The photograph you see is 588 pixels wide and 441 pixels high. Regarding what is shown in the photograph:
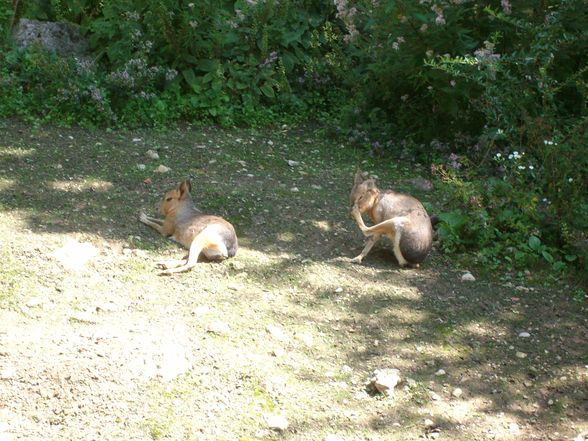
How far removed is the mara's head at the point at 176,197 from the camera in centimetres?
706

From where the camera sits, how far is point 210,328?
213 inches

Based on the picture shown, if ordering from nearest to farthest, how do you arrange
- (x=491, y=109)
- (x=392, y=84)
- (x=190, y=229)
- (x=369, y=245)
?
(x=190, y=229)
(x=369, y=245)
(x=491, y=109)
(x=392, y=84)

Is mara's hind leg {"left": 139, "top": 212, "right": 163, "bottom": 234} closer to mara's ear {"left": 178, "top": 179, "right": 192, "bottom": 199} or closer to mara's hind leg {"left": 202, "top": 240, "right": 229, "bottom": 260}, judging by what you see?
mara's ear {"left": 178, "top": 179, "right": 192, "bottom": 199}

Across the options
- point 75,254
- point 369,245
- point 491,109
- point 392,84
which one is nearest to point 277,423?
point 75,254

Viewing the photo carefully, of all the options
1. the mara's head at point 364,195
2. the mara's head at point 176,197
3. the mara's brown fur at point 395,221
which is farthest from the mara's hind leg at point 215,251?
the mara's head at point 364,195

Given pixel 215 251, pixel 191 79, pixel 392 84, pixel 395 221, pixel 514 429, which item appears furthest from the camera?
pixel 191 79

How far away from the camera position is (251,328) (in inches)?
219

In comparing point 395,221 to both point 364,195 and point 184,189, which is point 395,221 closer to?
point 364,195

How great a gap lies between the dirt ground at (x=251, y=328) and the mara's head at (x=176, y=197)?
0.28 m

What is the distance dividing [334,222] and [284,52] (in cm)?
418

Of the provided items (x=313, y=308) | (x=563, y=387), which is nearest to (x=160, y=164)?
(x=313, y=308)

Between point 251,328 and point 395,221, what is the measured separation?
1.82m

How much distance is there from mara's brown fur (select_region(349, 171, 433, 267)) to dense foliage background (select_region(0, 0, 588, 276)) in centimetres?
53

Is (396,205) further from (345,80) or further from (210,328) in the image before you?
(345,80)
